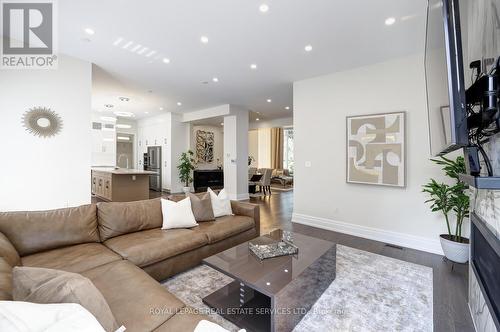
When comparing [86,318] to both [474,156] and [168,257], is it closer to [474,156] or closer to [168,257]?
[168,257]

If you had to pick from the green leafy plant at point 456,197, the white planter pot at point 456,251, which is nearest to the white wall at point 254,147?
the green leafy plant at point 456,197

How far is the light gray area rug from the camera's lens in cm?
177

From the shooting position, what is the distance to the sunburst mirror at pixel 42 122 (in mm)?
3355

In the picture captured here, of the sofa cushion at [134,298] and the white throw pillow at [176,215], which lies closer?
the sofa cushion at [134,298]

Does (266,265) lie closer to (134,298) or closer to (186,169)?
(134,298)

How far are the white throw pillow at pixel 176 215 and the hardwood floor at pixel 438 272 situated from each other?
1680 millimetres

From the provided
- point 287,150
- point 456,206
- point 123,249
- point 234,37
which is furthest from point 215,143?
point 456,206

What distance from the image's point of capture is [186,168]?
26.4 feet

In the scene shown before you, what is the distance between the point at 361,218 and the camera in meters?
3.89

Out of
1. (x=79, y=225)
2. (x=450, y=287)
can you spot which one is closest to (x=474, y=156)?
(x=450, y=287)

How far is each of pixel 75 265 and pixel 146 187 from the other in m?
5.20

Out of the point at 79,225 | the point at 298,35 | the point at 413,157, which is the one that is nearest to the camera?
the point at 79,225

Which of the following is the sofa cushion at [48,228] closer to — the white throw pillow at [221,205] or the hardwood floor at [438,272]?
the white throw pillow at [221,205]

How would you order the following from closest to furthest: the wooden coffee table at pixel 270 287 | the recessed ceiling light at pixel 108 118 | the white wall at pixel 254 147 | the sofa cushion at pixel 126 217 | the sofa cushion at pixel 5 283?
1. the sofa cushion at pixel 5 283
2. the wooden coffee table at pixel 270 287
3. the sofa cushion at pixel 126 217
4. the recessed ceiling light at pixel 108 118
5. the white wall at pixel 254 147
